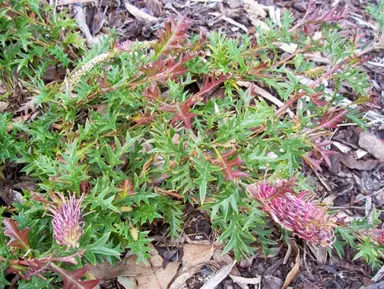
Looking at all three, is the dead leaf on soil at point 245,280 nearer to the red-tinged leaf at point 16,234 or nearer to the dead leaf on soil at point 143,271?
the dead leaf on soil at point 143,271

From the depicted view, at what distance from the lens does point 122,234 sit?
2.39m

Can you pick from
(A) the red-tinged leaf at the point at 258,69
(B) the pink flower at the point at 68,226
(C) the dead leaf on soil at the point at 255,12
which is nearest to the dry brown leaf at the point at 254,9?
(C) the dead leaf on soil at the point at 255,12

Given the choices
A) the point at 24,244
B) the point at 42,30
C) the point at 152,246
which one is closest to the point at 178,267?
the point at 152,246

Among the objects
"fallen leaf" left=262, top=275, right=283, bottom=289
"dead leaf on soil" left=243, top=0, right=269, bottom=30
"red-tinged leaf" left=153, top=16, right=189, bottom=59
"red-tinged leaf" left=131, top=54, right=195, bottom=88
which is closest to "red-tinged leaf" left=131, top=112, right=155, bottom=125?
"red-tinged leaf" left=131, top=54, right=195, bottom=88

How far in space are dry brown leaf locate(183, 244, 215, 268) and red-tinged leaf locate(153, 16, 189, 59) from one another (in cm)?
104

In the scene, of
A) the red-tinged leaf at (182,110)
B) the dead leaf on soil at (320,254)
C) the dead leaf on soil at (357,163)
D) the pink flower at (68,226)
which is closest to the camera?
the pink flower at (68,226)

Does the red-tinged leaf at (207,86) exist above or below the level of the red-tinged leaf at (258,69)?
above

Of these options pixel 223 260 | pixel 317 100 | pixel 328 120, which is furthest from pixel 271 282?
pixel 317 100

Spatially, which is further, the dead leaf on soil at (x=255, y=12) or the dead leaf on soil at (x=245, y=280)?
the dead leaf on soil at (x=255, y=12)

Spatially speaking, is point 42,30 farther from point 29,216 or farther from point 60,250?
point 60,250

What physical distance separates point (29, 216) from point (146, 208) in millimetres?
546

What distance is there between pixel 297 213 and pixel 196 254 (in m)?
0.84

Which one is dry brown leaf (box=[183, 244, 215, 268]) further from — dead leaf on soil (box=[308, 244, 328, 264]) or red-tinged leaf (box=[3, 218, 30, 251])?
red-tinged leaf (box=[3, 218, 30, 251])

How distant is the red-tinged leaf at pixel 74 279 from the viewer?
201cm
